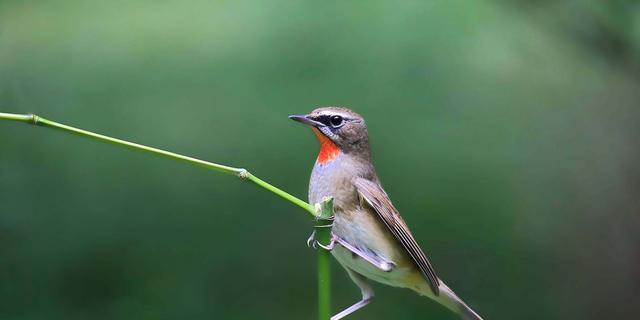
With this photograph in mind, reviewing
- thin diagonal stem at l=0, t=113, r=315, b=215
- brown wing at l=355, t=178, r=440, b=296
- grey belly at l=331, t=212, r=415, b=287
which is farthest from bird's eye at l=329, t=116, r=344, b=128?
thin diagonal stem at l=0, t=113, r=315, b=215

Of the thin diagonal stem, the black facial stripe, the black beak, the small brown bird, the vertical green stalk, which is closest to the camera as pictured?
the thin diagonal stem

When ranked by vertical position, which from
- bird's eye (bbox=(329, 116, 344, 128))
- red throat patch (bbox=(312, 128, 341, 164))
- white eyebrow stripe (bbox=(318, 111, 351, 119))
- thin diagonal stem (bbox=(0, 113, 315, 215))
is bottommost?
red throat patch (bbox=(312, 128, 341, 164))

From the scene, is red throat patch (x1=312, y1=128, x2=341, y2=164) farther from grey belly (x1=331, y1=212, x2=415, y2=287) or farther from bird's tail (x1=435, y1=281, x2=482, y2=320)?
bird's tail (x1=435, y1=281, x2=482, y2=320)

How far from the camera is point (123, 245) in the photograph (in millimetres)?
4266

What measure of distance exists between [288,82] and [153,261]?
1.18 meters

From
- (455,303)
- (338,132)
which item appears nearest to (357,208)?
(338,132)

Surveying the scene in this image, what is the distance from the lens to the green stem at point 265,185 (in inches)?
57.2

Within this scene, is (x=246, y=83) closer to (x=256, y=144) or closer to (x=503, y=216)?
(x=256, y=144)

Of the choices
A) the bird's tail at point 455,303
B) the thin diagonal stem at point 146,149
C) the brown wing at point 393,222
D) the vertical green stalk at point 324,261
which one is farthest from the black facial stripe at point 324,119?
the thin diagonal stem at point 146,149

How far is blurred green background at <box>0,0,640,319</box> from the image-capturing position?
169 inches

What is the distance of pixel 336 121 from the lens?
295 cm

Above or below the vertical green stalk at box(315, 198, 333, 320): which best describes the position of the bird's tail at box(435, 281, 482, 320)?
below

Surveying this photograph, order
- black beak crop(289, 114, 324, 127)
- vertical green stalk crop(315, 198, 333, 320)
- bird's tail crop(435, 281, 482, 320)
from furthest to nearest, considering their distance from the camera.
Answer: bird's tail crop(435, 281, 482, 320) < black beak crop(289, 114, 324, 127) < vertical green stalk crop(315, 198, 333, 320)

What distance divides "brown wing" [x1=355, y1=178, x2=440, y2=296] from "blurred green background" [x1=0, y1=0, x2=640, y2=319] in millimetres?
1291
